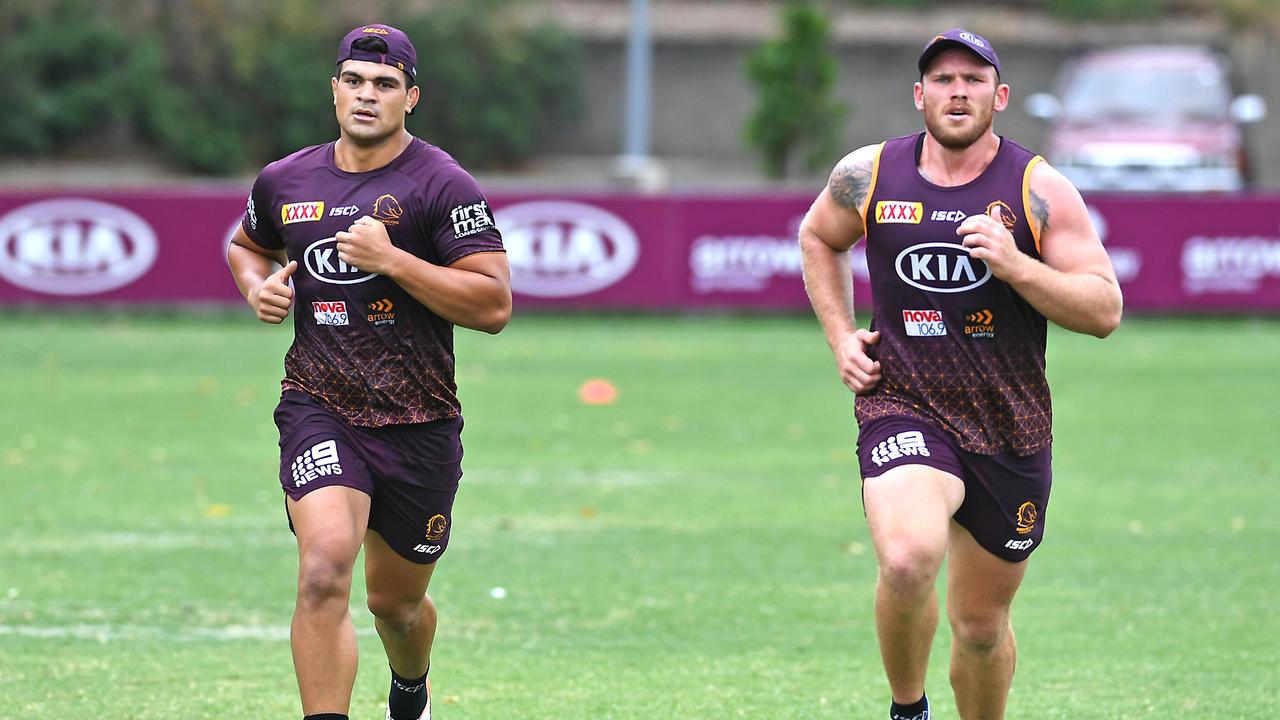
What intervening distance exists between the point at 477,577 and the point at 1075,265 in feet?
13.6

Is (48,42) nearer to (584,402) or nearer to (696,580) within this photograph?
(584,402)

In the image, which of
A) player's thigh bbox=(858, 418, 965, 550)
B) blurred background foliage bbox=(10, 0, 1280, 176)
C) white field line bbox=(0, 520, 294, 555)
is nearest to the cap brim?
player's thigh bbox=(858, 418, 965, 550)

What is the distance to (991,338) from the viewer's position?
6023mm

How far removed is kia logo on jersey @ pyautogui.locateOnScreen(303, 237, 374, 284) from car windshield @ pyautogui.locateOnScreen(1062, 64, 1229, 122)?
2227 cm

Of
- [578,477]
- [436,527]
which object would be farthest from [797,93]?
[436,527]

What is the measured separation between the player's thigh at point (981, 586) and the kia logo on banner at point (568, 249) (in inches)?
608

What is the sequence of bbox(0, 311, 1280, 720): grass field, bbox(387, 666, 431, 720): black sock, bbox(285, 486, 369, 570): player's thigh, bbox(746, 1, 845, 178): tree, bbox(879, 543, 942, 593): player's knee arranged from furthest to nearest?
bbox(746, 1, 845, 178): tree, bbox(0, 311, 1280, 720): grass field, bbox(387, 666, 431, 720): black sock, bbox(285, 486, 369, 570): player's thigh, bbox(879, 543, 942, 593): player's knee

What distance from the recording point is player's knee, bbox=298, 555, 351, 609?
579 centimetres

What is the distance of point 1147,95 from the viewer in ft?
91.1

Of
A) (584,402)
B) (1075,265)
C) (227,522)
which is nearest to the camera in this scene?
(1075,265)

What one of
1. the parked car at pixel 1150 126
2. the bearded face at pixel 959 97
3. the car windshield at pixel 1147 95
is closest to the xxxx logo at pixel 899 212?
the bearded face at pixel 959 97

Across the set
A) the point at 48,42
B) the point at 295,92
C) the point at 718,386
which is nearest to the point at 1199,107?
the point at 718,386

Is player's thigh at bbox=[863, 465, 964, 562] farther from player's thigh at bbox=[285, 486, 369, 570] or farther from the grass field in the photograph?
player's thigh at bbox=[285, 486, 369, 570]

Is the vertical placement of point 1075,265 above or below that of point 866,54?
above
